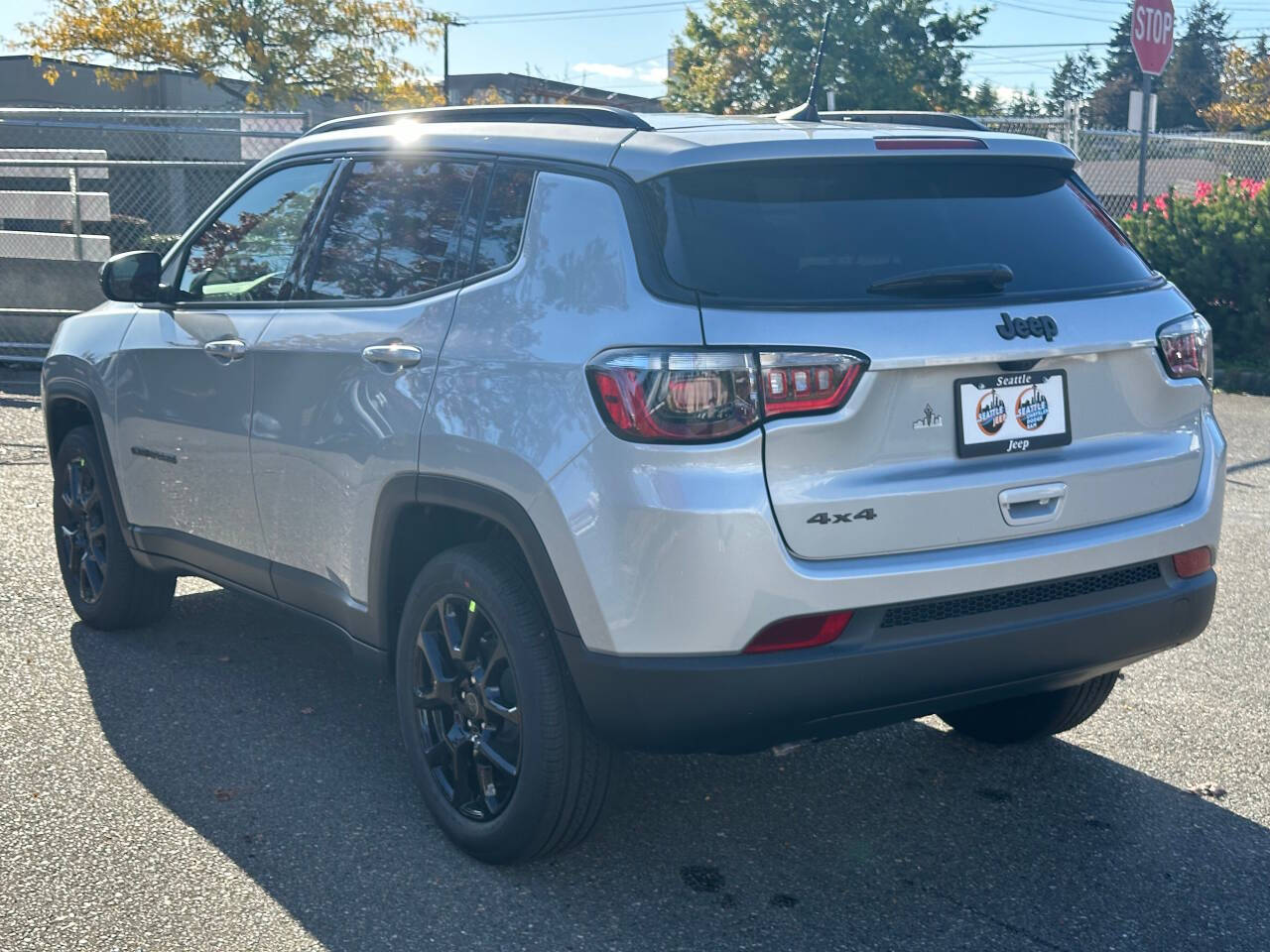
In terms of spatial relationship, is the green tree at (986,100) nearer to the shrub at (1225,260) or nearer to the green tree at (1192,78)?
the shrub at (1225,260)

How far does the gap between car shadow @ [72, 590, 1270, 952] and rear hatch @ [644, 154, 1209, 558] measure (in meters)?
0.91

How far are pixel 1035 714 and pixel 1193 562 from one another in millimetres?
888

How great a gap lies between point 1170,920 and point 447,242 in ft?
8.00

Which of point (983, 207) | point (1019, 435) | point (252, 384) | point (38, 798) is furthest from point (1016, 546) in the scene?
point (38, 798)

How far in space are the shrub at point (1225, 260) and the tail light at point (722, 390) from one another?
10.8 m

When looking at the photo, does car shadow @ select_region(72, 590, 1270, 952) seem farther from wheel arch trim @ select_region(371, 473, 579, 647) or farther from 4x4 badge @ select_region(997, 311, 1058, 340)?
4x4 badge @ select_region(997, 311, 1058, 340)

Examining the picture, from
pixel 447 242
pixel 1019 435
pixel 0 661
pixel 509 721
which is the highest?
pixel 447 242

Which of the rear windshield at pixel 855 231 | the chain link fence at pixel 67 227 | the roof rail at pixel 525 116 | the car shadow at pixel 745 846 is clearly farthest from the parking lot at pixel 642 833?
the chain link fence at pixel 67 227

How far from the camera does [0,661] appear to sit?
5453 millimetres

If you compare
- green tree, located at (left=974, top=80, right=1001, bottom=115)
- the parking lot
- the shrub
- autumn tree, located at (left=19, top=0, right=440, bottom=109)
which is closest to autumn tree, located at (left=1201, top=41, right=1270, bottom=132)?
green tree, located at (left=974, top=80, right=1001, bottom=115)

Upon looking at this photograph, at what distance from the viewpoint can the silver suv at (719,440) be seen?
3.24 meters

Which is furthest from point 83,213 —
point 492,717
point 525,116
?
point 492,717

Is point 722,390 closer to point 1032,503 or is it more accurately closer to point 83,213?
point 1032,503

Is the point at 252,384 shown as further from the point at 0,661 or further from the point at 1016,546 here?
the point at 1016,546
